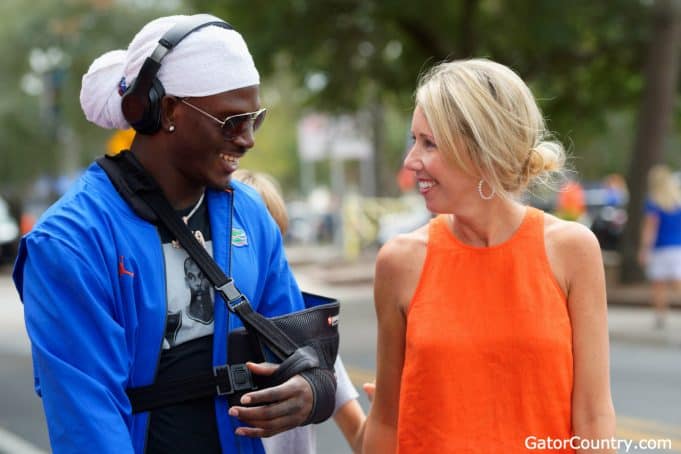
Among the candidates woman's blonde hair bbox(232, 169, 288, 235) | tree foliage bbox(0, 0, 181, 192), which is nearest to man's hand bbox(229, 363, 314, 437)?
woman's blonde hair bbox(232, 169, 288, 235)

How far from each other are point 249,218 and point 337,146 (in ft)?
101

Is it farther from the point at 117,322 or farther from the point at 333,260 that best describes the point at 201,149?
the point at 333,260

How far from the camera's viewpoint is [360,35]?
20.4 metres

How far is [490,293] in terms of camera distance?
2.93m

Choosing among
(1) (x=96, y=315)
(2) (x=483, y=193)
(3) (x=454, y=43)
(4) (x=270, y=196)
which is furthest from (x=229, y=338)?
(3) (x=454, y=43)

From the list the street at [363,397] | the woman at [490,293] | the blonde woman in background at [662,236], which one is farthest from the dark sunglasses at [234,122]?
the blonde woman in background at [662,236]

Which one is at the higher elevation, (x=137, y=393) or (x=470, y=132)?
(x=470, y=132)

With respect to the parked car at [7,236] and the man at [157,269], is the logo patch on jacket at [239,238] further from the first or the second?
the parked car at [7,236]

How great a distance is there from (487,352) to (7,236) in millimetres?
32574

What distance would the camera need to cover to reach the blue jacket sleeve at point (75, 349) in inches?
99.7

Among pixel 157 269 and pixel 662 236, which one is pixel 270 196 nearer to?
pixel 157 269

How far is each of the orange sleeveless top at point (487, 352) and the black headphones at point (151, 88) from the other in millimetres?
787

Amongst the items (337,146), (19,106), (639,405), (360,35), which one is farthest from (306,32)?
(19,106)

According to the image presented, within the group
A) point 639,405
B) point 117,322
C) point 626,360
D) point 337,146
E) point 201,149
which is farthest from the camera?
point 337,146
